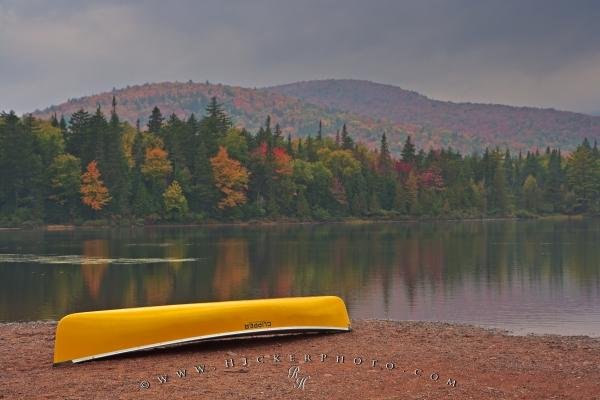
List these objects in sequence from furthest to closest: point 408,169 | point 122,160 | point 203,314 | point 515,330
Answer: point 408,169 → point 122,160 → point 515,330 → point 203,314

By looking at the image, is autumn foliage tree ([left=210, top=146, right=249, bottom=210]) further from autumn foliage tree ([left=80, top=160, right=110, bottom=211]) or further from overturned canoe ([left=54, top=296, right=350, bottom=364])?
overturned canoe ([left=54, top=296, right=350, bottom=364])

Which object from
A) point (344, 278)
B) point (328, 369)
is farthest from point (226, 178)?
point (328, 369)

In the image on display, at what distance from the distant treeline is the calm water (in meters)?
40.0

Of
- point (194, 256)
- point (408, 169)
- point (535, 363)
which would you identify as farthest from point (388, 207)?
point (535, 363)

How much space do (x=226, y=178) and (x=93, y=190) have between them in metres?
22.0

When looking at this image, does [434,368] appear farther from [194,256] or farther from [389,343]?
[194,256]

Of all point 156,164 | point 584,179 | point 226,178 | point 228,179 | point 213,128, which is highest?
point 213,128

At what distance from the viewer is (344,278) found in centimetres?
4366

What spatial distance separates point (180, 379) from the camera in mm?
15062

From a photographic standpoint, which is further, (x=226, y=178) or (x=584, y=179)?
(x=584, y=179)

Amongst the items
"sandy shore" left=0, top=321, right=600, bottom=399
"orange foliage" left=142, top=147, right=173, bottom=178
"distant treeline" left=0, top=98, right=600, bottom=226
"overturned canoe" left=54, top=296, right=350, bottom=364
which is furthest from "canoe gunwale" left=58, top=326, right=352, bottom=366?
"orange foliage" left=142, top=147, right=173, bottom=178

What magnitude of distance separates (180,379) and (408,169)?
14401 cm

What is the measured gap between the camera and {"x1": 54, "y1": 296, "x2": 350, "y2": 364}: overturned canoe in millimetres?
17141

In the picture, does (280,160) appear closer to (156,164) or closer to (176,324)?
(156,164)
